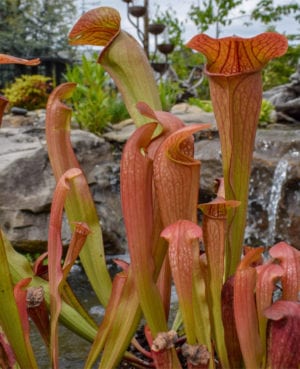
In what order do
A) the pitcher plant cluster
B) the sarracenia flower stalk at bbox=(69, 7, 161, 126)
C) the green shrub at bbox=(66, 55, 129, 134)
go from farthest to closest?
the green shrub at bbox=(66, 55, 129, 134) < the sarracenia flower stalk at bbox=(69, 7, 161, 126) < the pitcher plant cluster

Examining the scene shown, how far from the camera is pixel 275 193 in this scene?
12.5ft

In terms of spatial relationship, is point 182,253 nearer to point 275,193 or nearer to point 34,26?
point 275,193

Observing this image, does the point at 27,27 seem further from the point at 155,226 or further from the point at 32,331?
the point at 155,226

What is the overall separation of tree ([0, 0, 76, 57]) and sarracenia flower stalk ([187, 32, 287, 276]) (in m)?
13.3

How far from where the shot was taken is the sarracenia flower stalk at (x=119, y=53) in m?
0.82

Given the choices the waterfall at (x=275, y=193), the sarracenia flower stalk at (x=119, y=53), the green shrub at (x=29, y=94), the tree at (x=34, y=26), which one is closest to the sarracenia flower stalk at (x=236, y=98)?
the sarracenia flower stalk at (x=119, y=53)

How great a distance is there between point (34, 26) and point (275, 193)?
Answer: 12.1 metres

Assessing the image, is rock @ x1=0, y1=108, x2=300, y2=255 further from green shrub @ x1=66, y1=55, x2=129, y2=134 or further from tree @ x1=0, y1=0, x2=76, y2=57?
tree @ x1=0, y1=0, x2=76, y2=57

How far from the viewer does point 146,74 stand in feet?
2.88

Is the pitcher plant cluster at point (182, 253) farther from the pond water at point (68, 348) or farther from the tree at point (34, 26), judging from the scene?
the tree at point (34, 26)

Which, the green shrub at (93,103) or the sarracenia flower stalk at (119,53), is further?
the green shrub at (93,103)

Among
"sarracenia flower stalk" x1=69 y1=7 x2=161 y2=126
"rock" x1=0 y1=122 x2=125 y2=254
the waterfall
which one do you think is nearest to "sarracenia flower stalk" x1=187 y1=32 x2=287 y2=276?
"sarracenia flower stalk" x1=69 y1=7 x2=161 y2=126

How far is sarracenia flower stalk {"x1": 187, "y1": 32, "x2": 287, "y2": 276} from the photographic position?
65 centimetres

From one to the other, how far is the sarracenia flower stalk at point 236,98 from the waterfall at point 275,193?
3.05 metres
